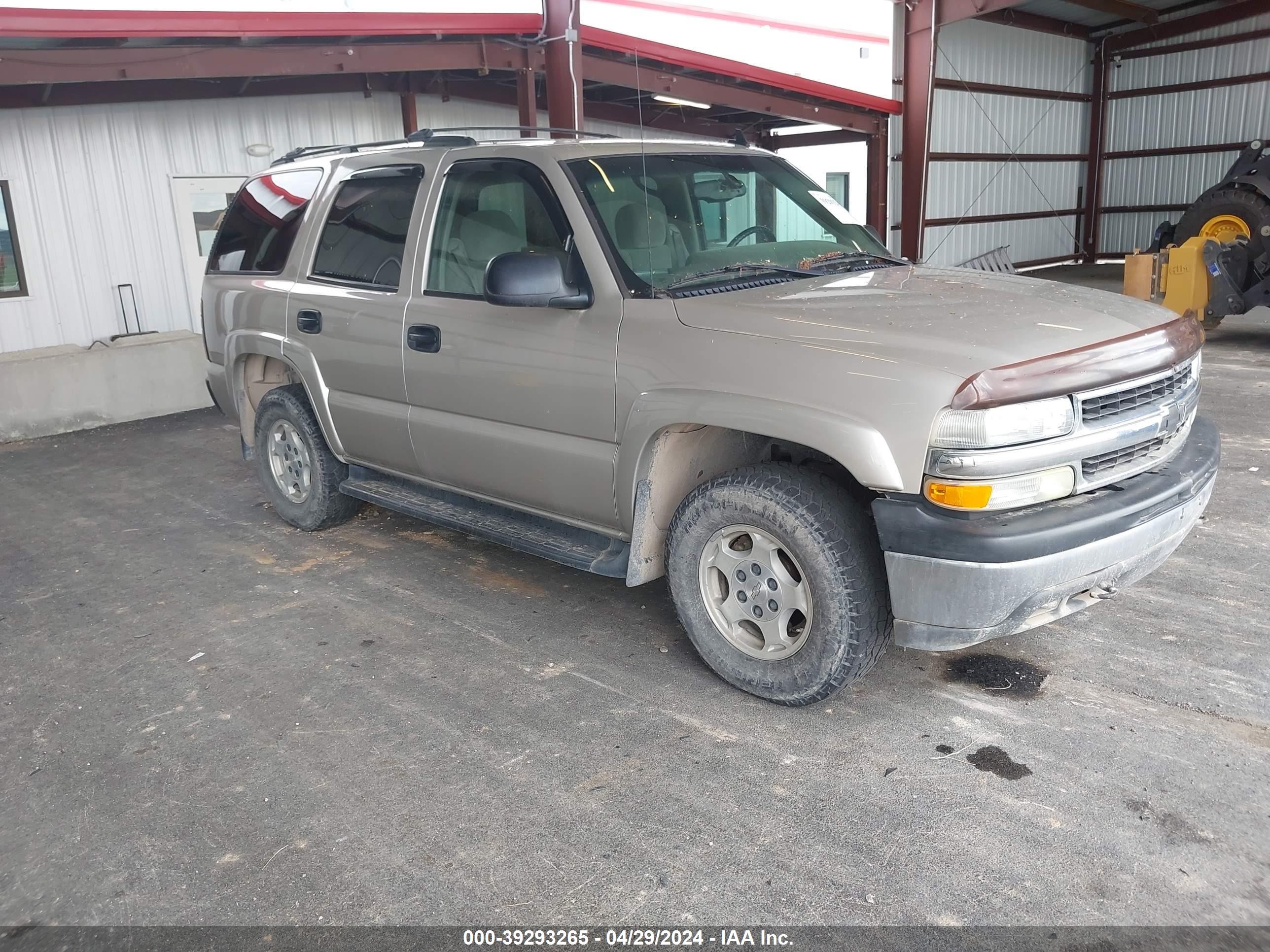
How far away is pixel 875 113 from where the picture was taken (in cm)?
1565

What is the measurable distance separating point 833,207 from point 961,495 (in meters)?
2.17

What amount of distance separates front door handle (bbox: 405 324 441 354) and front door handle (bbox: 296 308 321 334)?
77 centimetres

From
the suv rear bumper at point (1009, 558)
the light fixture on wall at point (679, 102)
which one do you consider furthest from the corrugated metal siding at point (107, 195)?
the suv rear bumper at point (1009, 558)

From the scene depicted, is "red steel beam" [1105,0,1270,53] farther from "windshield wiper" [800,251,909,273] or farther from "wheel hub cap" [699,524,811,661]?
"wheel hub cap" [699,524,811,661]

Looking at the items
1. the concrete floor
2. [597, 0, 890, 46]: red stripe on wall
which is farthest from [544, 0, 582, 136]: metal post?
the concrete floor

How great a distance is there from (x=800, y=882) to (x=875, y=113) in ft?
48.9

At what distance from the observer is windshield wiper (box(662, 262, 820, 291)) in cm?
383

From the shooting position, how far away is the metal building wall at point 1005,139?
20984 mm

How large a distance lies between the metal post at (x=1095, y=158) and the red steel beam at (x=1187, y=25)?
0.41 meters

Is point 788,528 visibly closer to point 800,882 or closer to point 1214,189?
point 800,882

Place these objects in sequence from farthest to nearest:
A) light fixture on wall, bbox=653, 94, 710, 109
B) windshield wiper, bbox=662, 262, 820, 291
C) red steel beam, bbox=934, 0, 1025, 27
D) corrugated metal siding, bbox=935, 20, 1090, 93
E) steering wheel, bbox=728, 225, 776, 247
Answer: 1. corrugated metal siding, bbox=935, 20, 1090, 93
2. red steel beam, bbox=934, 0, 1025, 27
3. light fixture on wall, bbox=653, 94, 710, 109
4. steering wheel, bbox=728, 225, 776, 247
5. windshield wiper, bbox=662, 262, 820, 291

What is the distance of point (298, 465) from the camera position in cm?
575

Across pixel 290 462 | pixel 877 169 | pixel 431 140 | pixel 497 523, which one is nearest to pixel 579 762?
pixel 497 523

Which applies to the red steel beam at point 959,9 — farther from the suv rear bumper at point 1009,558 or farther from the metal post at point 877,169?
the suv rear bumper at point 1009,558
